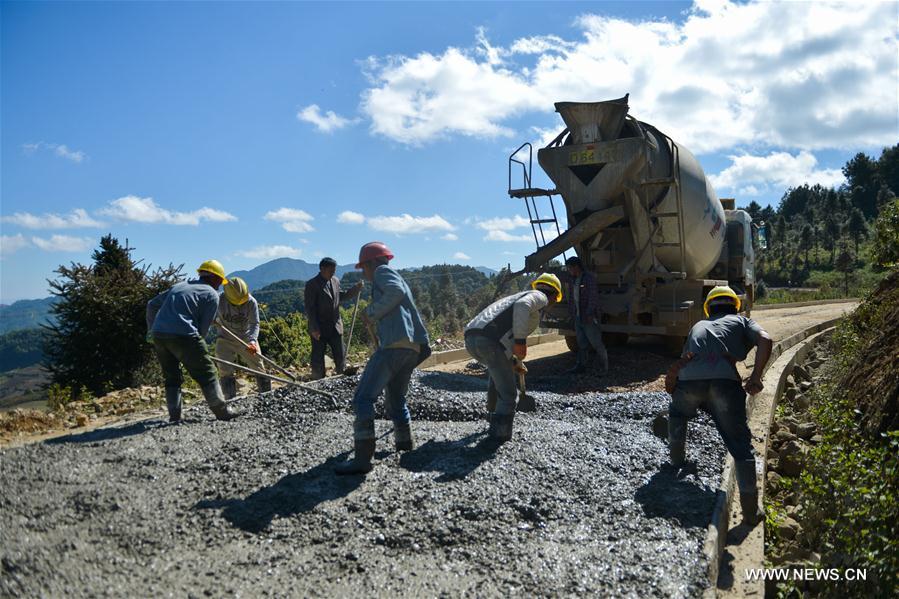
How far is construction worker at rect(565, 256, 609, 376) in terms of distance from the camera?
342 inches

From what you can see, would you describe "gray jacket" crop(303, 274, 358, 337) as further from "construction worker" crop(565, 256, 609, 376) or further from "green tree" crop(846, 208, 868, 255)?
"green tree" crop(846, 208, 868, 255)

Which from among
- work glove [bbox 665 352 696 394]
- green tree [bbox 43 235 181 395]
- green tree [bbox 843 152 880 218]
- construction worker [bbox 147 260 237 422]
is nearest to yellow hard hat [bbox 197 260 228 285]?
construction worker [bbox 147 260 237 422]

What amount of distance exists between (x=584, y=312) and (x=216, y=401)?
516 cm

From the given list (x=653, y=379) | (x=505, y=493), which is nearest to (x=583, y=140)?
(x=653, y=379)

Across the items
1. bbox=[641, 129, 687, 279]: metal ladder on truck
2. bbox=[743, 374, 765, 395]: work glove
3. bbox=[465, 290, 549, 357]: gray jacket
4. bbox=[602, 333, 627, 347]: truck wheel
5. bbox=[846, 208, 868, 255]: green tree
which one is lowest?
bbox=[602, 333, 627, 347]: truck wheel

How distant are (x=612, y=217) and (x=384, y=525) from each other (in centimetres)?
643

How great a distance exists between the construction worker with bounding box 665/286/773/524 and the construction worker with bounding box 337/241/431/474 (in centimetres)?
192

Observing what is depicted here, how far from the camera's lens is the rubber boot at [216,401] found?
18.5 feet

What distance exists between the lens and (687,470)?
4.41 meters

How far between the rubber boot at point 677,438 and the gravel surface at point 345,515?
Result: 0.15 metres

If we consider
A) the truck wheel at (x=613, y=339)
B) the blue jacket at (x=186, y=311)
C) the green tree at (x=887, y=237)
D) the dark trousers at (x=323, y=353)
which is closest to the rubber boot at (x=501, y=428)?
the blue jacket at (x=186, y=311)

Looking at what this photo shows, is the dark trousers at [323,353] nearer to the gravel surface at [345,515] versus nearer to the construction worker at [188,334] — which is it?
the construction worker at [188,334]

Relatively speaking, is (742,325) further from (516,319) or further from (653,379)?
(653,379)

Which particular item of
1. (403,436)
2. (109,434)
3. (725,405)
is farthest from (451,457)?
(109,434)
